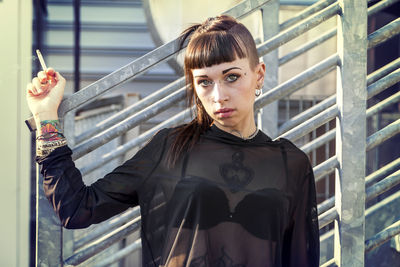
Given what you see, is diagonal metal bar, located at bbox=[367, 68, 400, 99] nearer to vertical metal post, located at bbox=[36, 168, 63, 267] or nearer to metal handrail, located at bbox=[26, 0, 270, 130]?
metal handrail, located at bbox=[26, 0, 270, 130]

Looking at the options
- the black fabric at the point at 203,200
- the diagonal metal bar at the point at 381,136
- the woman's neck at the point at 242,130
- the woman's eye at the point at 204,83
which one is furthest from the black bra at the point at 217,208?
the diagonal metal bar at the point at 381,136

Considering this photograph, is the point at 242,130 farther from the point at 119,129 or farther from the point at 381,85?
the point at 381,85

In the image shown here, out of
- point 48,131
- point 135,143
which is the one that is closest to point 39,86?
point 48,131

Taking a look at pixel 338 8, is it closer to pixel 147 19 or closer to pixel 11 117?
pixel 11 117

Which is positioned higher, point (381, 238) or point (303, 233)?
point (303, 233)

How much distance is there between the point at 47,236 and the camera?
1766 mm

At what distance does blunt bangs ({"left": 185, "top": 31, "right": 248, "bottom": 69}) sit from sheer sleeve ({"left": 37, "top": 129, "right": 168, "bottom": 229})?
316 mm

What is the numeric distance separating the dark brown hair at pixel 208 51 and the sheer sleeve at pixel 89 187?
0.07 metres

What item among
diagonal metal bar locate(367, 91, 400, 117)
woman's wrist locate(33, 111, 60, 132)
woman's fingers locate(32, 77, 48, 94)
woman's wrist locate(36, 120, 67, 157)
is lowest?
diagonal metal bar locate(367, 91, 400, 117)

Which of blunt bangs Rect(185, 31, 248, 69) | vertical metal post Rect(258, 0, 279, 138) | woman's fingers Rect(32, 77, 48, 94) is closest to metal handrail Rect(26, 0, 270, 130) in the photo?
woman's fingers Rect(32, 77, 48, 94)

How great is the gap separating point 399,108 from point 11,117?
10.1ft

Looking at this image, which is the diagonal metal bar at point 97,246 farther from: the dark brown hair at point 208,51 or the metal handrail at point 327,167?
the metal handrail at point 327,167

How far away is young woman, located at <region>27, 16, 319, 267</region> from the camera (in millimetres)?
1609

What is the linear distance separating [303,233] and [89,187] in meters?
0.76
